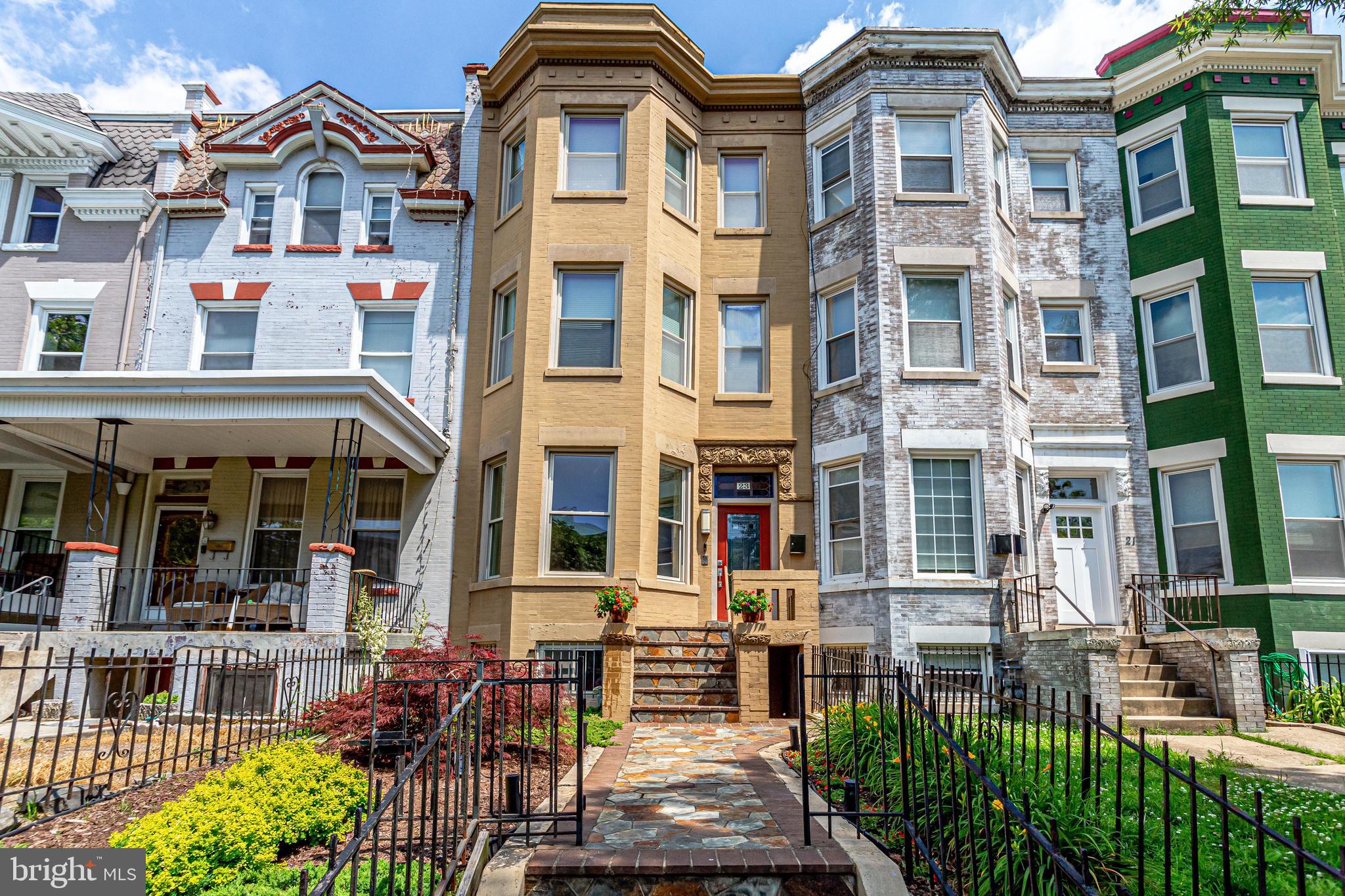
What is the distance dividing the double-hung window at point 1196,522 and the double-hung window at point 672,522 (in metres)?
8.72

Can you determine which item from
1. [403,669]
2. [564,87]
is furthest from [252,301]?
[403,669]

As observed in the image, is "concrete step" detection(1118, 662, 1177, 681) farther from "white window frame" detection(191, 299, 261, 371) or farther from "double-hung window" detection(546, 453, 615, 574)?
"white window frame" detection(191, 299, 261, 371)

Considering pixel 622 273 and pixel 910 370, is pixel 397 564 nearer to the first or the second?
pixel 622 273

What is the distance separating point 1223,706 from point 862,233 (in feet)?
31.5

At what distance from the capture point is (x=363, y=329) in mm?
17781

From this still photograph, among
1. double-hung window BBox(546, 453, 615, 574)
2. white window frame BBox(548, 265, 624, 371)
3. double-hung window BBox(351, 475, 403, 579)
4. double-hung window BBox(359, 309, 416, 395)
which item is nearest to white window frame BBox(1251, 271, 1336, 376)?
white window frame BBox(548, 265, 624, 371)

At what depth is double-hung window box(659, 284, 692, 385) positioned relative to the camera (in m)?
17.0

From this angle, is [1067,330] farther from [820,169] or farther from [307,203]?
[307,203]

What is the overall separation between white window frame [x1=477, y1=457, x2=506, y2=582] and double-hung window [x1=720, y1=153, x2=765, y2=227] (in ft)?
22.0

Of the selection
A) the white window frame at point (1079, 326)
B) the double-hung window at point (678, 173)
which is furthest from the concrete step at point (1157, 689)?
the double-hung window at point (678, 173)

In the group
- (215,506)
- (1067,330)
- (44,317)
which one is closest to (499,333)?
(215,506)

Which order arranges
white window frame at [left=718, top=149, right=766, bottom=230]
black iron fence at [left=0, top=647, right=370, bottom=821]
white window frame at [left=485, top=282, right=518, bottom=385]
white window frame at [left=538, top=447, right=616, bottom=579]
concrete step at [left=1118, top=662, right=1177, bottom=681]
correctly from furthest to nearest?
white window frame at [left=718, top=149, right=766, bottom=230] < white window frame at [left=485, top=282, right=518, bottom=385] < white window frame at [left=538, top=447, right=616, bottom=579] < concrete step at [left=1118, top=662, right=1177, bottom=681] < black iron fence at [left=0, top=647, right=370, bottom=821]

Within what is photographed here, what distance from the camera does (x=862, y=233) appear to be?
16.6 metres

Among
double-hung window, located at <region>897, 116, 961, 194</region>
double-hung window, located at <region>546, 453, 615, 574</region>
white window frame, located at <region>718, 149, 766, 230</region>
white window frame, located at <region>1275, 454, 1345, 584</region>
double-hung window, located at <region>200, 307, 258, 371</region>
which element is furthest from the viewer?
white window frame, located at <region>718, 149, 766, 230</region>
